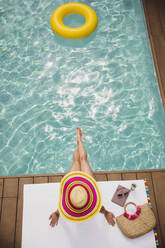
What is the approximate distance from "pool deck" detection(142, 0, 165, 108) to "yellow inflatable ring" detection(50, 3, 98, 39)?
1.13m

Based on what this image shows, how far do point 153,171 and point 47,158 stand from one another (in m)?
1.59

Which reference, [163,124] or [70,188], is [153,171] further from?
[70,188]

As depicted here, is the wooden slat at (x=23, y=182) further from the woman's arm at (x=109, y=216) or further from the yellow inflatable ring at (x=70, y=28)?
the yellow inflatable ring at (x=70, y=28)

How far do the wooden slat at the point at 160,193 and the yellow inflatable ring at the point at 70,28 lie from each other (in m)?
2.80

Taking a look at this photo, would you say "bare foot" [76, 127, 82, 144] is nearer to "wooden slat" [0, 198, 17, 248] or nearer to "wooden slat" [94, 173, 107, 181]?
"wooden slat" [94, 173, 107, 181]

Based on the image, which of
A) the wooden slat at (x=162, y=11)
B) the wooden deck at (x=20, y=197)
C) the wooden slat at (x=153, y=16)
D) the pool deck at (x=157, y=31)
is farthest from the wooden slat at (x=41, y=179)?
the wooden slat at (x=162, y=11)

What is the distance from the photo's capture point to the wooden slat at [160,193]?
272cm

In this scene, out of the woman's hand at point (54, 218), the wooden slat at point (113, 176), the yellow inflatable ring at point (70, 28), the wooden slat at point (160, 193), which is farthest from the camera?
the yellow inflatable ring at point (70, 28)

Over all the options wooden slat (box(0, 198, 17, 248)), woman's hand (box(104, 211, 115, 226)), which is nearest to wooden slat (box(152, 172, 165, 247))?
woman's hand (box(104, 211, 115, 226))

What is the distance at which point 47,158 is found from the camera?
3.27 m

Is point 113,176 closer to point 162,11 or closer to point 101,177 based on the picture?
point 101,177

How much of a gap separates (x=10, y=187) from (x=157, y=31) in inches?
151

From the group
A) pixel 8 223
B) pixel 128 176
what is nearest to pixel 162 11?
pixel 128 176

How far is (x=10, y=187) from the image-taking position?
2863 millimetres
